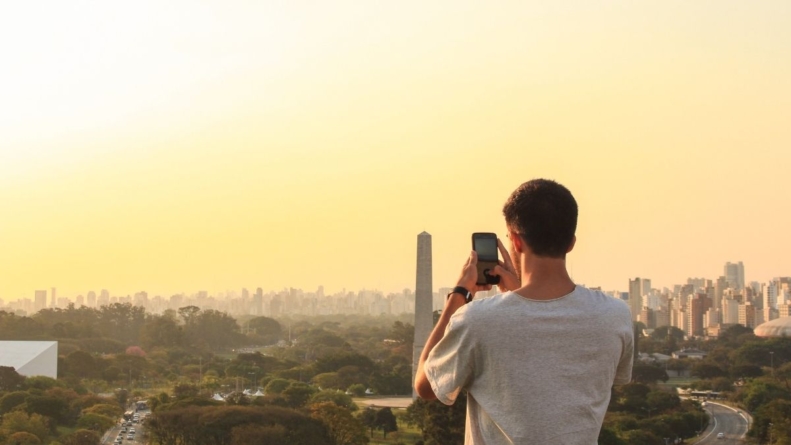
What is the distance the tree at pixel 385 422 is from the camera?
2064cm

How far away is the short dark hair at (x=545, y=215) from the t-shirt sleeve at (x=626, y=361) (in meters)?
0.16

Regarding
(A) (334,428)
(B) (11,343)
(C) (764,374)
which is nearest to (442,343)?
(A) (334,428)

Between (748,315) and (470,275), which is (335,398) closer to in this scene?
(470,275)

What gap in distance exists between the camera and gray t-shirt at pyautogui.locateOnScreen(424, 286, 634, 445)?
4.60 ft

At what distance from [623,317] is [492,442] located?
256 millimetres

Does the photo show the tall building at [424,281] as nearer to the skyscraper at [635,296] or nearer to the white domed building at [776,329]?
the white domed building at [776,329]

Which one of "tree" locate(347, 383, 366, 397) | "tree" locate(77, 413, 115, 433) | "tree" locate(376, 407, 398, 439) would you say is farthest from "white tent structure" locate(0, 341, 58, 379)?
"tree" locate(376, 407, 398, 439)

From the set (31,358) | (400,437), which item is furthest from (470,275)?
(31,358)

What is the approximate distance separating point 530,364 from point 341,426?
16.9m

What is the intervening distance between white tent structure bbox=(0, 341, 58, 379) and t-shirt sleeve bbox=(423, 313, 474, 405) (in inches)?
1052

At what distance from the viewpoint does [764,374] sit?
34031 millimetres

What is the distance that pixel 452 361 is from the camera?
1429mm

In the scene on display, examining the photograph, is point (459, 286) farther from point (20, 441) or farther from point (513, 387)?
point (20, 441)

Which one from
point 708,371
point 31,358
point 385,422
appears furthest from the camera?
point 708,371
